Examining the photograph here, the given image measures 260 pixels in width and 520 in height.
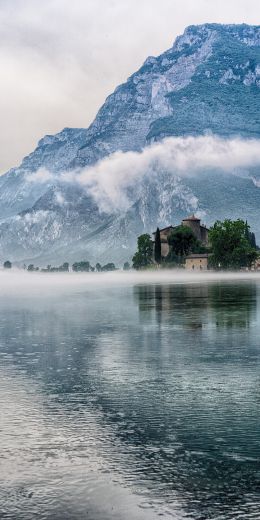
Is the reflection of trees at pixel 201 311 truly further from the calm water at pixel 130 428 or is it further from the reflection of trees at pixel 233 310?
the calm water at pixel 130 428

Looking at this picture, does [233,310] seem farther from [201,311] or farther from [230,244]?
[230,244]

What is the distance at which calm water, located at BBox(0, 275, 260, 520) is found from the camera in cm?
1537

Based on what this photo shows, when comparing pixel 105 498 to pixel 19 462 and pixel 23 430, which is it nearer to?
pixel 19 462

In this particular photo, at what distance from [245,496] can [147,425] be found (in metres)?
5.98

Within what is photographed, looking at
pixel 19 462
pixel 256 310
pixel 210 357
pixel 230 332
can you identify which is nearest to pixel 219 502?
pixel 19 462

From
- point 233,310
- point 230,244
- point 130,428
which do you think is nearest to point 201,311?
point 233,310

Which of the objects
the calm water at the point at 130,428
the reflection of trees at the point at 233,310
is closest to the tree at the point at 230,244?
the reflection of trees at the point at 233,310

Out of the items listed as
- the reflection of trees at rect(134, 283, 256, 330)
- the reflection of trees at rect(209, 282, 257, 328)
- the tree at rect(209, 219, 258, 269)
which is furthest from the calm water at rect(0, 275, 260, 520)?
the tree at rect(209, 219, 258, 269)

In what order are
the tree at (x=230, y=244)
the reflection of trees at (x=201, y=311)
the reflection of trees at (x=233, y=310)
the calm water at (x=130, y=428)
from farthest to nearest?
1. the tree at (x=230, y=244)
2. the reflection of trees at (x=201, y=311)
3. the reflection of trees at (x=233, y=310)
4. the calm water at (x=130, y=428)

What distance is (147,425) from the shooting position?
21.2 meters

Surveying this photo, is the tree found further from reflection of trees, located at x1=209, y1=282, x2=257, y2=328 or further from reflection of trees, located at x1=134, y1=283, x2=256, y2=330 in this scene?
reflection of trees, located at x1=134, y1=283, x2=256, y2=330

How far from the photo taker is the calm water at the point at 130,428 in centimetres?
1537

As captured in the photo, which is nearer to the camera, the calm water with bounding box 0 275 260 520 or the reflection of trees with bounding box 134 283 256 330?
the calm water with bounding box 0 275 260 520

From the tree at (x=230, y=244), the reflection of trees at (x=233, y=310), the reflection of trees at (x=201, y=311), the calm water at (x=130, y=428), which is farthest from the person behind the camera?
the tree at (x=230, y=244)
